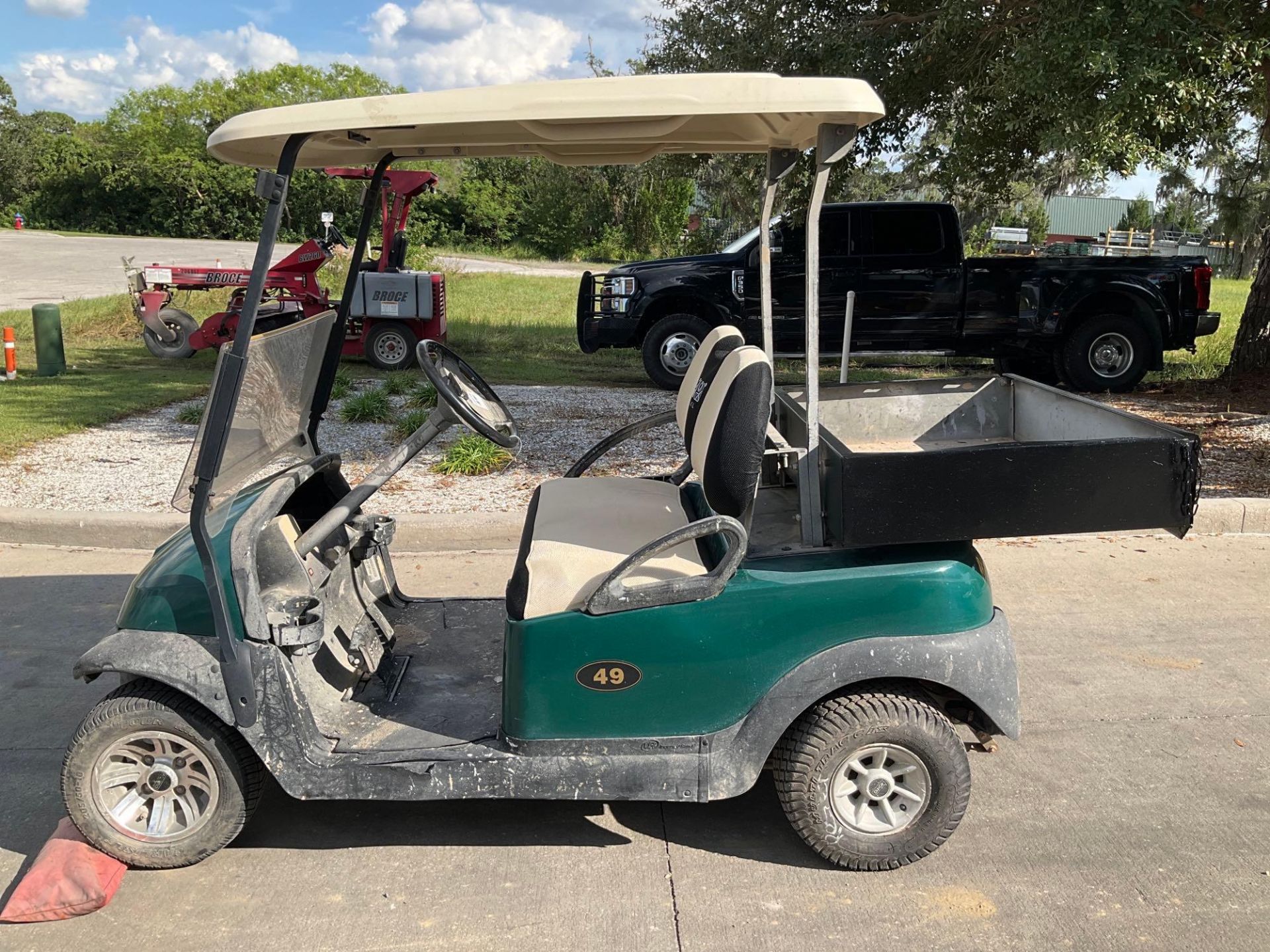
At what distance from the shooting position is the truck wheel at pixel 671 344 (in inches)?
429

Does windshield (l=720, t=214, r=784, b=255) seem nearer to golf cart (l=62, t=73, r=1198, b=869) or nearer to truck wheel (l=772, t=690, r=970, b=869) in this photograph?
golf cart (l=62, t=73, r=1198, b=869)

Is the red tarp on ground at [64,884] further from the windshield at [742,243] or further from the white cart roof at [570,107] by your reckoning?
the windshield at [742,243]

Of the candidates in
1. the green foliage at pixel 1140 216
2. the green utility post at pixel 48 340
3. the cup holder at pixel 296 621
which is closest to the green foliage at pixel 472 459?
the cup holder at pixel 296 621

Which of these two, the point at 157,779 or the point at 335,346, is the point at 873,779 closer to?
the point at 157,779

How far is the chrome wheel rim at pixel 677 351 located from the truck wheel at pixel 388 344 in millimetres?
2853

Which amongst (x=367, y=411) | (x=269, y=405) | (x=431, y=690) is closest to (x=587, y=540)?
(x=431, y=690)

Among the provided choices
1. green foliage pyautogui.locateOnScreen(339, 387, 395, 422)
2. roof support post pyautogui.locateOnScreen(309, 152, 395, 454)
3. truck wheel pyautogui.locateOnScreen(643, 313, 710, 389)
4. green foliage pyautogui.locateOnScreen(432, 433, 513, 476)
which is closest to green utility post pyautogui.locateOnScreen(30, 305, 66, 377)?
green foliage pyautogui.locateOnScreen(339, 387, 395, 422)

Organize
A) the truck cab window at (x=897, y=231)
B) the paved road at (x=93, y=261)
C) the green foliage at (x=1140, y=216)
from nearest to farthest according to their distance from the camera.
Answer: the truck cab window at (x=897, y=231) → the paved road at (x=93, y=261) → the green foliage at (x=1140, y=216)

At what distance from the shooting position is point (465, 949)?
104 inches

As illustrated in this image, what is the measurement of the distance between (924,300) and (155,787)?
9250 mm

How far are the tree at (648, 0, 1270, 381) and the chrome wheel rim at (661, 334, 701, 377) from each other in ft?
8.35

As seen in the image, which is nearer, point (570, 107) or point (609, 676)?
point (570, 107)

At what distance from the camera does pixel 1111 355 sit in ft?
35.1

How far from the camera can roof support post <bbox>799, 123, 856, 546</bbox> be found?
2811 millimetres
